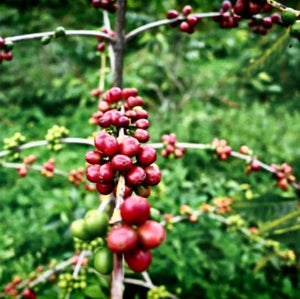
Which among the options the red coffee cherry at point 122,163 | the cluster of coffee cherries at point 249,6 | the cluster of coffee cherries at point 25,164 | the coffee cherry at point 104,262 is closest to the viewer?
the coffee cherry at point 104,262

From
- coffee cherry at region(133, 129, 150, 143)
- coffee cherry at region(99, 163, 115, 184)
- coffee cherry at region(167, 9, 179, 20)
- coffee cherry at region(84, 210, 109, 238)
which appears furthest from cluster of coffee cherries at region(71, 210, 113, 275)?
coffee cherry at region(167, 9, 179, 20)

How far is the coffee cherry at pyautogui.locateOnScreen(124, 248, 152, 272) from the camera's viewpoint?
684 mm

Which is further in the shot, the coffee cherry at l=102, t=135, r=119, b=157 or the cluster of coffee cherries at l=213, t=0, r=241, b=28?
the cluster of coffee cherries at l=213, t=0, r=241, b=28

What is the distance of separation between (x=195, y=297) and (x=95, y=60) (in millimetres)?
4601

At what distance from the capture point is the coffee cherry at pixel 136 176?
0.86m

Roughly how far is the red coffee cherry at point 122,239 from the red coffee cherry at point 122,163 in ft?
0.70

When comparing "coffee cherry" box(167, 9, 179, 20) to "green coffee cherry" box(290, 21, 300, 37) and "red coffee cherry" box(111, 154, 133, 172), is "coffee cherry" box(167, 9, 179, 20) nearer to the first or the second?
"green coffee cherry" box(290, 21, 300, 37)

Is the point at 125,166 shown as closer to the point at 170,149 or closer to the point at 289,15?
the point at 289,15

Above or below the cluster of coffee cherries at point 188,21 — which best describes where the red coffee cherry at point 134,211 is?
below

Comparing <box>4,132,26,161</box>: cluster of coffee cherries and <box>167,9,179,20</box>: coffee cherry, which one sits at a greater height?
<box>167,9,179,20</box>: coffee cherry

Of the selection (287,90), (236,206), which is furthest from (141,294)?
(287,90)

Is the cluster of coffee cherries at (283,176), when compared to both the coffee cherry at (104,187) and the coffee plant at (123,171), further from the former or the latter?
the coffee cherry at (104,187)

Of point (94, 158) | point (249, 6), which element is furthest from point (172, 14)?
point (94, 158)

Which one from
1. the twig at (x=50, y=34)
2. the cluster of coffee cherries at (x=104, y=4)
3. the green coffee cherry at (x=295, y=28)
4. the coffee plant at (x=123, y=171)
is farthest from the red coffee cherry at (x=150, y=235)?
the cluster of coffee cherries at (x=104, y=4)
